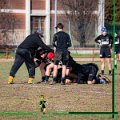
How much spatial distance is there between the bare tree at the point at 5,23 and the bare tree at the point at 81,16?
17.4 ft

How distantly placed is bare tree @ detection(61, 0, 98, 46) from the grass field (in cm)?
3549

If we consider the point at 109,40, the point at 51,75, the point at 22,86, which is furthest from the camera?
the point at 109,40

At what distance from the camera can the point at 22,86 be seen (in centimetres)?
1596

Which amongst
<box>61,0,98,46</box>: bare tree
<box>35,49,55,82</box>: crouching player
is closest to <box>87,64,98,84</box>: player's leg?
<box>35,49,55,82</box>: crouching player

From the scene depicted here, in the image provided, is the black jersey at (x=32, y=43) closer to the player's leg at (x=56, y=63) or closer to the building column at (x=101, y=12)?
the player's leg at (x=56, y=63)

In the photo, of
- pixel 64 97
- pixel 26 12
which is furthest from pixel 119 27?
pixel 64 97

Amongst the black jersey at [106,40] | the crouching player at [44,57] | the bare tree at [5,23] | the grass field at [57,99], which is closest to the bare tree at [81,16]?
the bare tree at [5,23]

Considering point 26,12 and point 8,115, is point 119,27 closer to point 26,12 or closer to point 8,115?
point 26,12

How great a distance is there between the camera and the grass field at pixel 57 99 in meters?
10.3

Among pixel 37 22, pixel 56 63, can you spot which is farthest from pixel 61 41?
pixel 37 22

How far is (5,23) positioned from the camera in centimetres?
5144

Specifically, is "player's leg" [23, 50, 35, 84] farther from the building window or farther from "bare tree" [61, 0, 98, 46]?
the building window

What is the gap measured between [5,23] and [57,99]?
39012 mm

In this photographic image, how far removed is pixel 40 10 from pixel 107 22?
1024 centimetres
